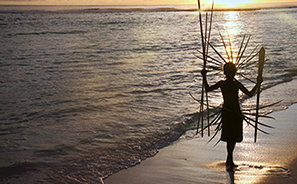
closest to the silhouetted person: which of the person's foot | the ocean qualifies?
the person's foot

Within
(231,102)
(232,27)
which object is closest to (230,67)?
(231,102)

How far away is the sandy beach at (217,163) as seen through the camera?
3371 millimetres

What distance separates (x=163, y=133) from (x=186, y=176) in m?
1.57

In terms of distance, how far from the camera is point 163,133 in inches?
198

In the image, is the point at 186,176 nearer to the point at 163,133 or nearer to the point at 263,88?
the point at 163,133

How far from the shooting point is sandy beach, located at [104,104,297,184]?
3.37 m

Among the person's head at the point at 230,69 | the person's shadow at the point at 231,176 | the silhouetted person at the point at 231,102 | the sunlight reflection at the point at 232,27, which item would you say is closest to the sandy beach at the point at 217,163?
the person's shadow at the point at 231,176

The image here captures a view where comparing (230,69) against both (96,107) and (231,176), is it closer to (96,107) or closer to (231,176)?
(231,176)

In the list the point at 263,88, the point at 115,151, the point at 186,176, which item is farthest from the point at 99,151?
the point at 263,88

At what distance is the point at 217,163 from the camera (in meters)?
3.76

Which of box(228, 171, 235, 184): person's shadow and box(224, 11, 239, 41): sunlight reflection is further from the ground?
box(224, 11, 239, 41): sunlight reflection

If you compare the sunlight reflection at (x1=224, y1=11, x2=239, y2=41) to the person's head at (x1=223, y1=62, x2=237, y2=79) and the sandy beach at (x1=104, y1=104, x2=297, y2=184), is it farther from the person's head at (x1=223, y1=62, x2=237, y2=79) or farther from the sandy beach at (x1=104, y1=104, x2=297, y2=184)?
the person's head at (x1=223, y1=62, x2=237, y2=79)

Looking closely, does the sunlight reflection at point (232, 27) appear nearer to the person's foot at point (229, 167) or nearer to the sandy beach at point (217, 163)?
the sandy beach at point (217, 163)

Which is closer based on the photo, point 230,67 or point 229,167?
point 230,67
